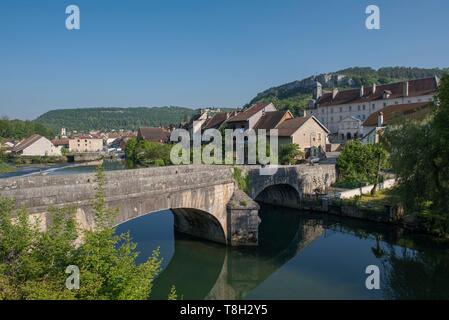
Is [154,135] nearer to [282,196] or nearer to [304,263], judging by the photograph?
[282,196]

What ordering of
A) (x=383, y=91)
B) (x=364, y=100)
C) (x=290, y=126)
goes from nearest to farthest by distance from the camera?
(x=290, y=126), (x=383, y=91), (x=364, y=100)

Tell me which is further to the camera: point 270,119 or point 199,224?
point 270,119

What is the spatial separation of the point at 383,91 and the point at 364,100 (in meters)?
3.63

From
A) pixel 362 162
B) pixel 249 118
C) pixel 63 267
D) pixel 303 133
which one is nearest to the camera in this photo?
pixel 63 267

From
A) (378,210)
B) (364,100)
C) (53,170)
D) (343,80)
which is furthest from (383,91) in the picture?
(343,80)

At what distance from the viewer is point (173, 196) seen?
20.2m

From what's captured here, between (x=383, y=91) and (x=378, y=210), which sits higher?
(x=383, y=91)

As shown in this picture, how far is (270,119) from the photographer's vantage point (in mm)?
57281

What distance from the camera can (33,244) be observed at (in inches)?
403

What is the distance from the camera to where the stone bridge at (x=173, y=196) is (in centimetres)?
1499

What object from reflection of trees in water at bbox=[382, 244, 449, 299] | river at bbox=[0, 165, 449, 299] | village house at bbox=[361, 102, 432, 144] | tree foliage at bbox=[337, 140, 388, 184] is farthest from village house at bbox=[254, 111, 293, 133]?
reflection of trees in water at bbox=[382, 244, 449, 299]

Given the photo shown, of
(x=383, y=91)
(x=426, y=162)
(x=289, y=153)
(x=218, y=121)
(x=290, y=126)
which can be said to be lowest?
(x=289, y=153)

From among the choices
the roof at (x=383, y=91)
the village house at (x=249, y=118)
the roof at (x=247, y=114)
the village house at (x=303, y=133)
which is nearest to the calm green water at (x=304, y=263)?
the village house at (x=303, y=133)
